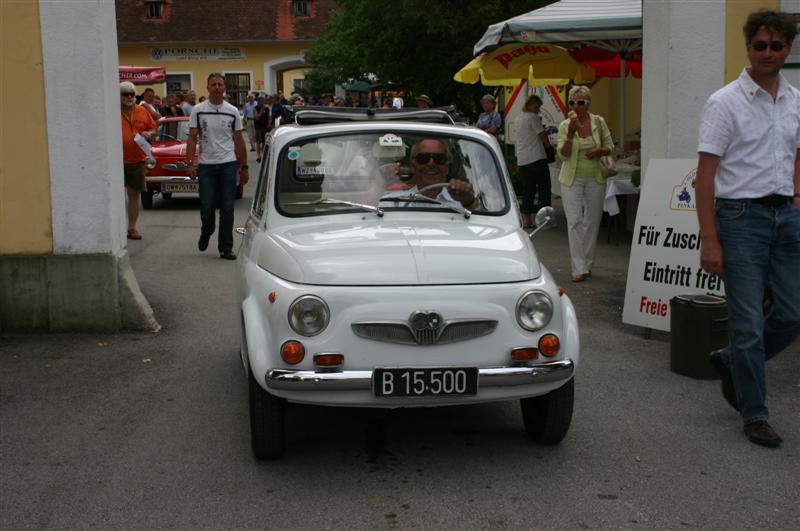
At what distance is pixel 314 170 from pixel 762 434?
2842 millimetres

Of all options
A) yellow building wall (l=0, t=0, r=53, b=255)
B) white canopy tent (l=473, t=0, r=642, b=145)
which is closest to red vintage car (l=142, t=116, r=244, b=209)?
white canopy tent (l=473, t=0, r=642, b=145)

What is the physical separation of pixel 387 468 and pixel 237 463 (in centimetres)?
76

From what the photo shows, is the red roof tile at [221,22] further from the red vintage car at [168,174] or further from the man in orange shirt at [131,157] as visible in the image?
the man in orange shirt at [131,157]

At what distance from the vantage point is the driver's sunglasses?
6.23 metres

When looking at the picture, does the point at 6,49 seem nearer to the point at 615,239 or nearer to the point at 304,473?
the point at 304,473

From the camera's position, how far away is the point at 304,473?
17.2 feet

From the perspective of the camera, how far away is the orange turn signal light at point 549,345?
5125mm

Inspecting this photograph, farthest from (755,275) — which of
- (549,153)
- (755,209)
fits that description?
(549,153)

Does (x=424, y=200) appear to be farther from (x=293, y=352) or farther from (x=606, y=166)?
(x=606, y=166)

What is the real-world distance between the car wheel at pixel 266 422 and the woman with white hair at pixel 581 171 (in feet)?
20.3

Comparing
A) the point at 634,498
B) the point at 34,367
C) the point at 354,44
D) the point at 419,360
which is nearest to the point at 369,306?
the point at 419,360

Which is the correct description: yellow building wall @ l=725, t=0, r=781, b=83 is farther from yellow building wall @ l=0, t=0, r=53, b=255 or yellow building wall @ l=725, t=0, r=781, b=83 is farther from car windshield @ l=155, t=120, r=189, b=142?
car windshield @ l=155, t=120, r=189, b=142

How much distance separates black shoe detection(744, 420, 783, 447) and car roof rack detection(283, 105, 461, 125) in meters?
2.62

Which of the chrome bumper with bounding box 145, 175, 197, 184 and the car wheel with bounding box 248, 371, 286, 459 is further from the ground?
the chrome bumper with bounding box 145, 175, 197, 184
